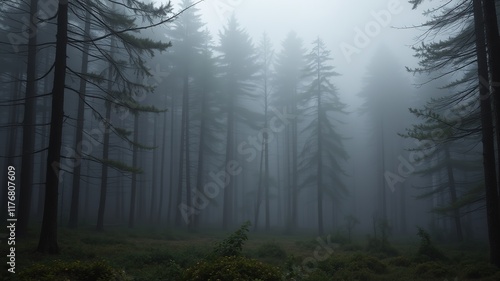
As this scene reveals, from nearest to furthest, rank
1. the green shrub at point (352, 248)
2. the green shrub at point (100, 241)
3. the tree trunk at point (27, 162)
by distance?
the tree trunk at point (27, 162) → the green shrub at point (100, 241) → the green shrub at point (352, 248)

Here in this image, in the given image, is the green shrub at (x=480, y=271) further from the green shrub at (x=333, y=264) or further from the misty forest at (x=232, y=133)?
the green shrub at (x=333, y=264)

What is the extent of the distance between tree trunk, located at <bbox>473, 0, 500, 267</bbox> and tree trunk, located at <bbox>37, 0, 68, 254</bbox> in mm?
13715

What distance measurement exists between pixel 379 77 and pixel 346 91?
89.0ft

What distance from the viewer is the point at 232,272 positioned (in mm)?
6062

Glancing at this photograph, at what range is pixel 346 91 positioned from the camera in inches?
2446

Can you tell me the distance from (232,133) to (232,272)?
23887mm

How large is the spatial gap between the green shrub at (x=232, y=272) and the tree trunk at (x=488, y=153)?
28.3 ft

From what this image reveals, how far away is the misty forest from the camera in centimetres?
987

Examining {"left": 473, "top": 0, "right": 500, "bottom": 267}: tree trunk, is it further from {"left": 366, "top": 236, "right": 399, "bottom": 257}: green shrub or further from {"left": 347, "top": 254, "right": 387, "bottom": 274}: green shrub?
{"left": 366, "top": 236, "right": 399, "bottom": 257}: green shrub

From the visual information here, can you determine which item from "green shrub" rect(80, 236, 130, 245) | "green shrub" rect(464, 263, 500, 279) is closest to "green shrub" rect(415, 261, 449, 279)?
"green shrub" rect(464, 263, 500, 279)

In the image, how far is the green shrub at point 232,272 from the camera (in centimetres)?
605

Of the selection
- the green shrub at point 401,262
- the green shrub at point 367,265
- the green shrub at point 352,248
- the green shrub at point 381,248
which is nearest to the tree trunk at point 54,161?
the green shrub at point 367,265

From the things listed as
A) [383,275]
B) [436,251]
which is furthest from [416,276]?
[436,251]

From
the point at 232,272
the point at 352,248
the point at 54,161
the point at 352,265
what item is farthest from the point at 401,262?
the point at 54,161
